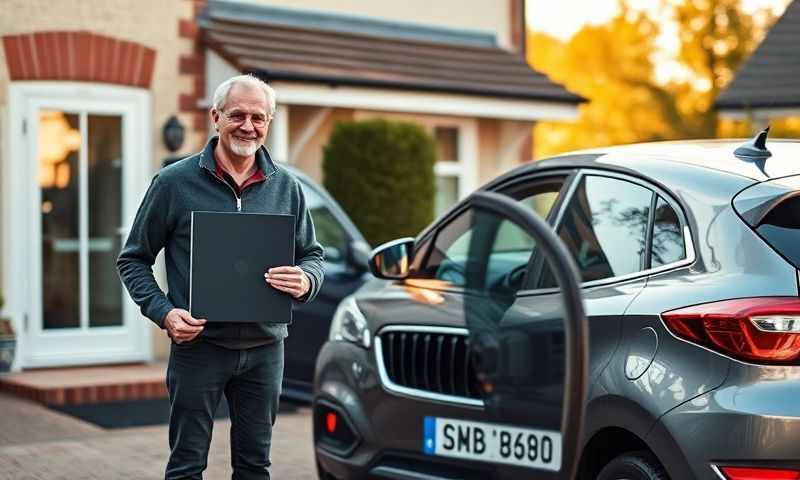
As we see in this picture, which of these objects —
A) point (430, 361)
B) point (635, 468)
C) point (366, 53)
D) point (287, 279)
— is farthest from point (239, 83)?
point (366, 53)

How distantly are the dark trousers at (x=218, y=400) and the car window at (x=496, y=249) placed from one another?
812mm

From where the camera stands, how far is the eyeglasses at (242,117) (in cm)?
490

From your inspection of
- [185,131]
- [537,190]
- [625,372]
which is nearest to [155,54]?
[185,131]

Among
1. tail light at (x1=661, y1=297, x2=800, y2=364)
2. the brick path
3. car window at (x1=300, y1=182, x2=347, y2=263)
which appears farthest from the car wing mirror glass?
car window at (x1=300, y1=182, x2=347, y2=263)

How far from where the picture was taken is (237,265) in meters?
4.80

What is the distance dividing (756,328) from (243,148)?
1.81m

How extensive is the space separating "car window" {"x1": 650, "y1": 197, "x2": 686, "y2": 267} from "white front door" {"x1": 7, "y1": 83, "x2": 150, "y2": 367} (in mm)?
8209

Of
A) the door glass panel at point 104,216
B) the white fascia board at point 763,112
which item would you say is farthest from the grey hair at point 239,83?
the white fascia board at point 763,112

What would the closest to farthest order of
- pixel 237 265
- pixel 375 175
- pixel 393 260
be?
1. pixel 237 265
2. pixel 393 260
3. pixel 375 175

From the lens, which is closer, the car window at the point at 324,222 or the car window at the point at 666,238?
the car window at the point at 666,238

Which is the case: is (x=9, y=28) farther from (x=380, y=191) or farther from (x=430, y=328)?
(x=430, y=328)

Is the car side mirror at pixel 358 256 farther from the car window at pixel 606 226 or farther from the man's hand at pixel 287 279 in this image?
the man's hand at pixel 287 279

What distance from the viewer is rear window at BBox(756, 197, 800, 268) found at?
4.61 m

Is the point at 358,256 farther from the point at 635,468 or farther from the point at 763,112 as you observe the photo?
the point at 763,112
